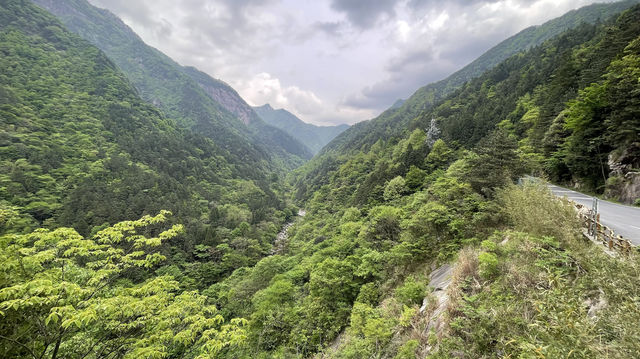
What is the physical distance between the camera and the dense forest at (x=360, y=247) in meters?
4.93

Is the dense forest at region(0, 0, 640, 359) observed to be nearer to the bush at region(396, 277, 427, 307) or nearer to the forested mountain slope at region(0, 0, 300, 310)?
the bush at region(396, 277, 427, 307)

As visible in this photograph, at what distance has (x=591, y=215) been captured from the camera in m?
7.83

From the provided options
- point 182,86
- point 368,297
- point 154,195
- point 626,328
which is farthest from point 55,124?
point 182,86

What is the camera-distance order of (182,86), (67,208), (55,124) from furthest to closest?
1. (182,86)
2. (55,124)
3. (67,208)

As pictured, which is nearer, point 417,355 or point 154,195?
point 417,355

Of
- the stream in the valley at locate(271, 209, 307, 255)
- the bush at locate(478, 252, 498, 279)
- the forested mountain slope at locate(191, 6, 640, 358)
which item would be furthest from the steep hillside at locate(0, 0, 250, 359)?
the bush at locate(478, 252, 498, 279)

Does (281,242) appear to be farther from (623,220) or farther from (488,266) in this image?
(623,220)

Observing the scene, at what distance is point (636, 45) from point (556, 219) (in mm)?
23502

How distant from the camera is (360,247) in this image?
20.3 m

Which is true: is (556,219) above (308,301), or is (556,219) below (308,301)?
above

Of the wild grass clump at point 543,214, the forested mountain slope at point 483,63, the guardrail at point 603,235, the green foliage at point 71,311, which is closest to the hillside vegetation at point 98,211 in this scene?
the green foliage at point 71,311

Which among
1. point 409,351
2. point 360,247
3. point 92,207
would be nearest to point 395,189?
point 360,247

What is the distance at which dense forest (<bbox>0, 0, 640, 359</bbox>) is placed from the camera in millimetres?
4926

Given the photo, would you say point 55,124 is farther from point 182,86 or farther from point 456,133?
point 182,86
